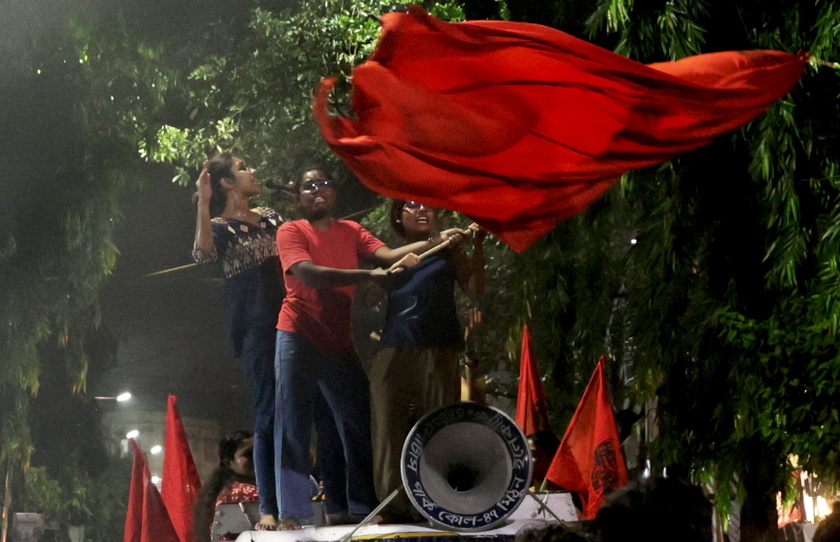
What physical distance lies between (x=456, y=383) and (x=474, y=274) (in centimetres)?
59

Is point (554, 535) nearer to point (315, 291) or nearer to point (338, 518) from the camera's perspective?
point (338, 518)

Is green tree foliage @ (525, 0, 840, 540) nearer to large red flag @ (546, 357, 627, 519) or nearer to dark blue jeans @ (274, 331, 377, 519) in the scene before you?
large red flag @ (546, 357, 627, 519)

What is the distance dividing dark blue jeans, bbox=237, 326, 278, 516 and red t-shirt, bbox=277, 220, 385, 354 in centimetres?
17

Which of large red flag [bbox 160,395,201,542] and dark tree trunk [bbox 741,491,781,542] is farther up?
large red flag [bbox 160,395,201,542]

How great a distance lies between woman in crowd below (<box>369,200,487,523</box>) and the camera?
6.01 m

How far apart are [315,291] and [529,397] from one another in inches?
77.2

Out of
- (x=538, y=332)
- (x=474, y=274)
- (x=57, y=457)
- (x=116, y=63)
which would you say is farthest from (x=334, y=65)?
(x=57, y=457)

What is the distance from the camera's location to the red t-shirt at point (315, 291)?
6.29m

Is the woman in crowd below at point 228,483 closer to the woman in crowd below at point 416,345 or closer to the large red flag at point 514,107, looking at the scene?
the woman in crowd below at point 416,345

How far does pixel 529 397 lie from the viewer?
763 centimetres

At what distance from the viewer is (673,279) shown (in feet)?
21.7

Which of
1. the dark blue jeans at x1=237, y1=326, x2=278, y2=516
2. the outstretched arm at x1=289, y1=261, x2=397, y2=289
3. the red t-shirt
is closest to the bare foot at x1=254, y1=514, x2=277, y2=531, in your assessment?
the dark blue jeans at x1=237, y1=326, x2=278, y2=516

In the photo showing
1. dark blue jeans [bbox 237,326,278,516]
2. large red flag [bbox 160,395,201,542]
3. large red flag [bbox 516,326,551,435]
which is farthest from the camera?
large red flag [bbox 516,326,551,435]

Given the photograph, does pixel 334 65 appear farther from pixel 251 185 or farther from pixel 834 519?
pixel 834 519
